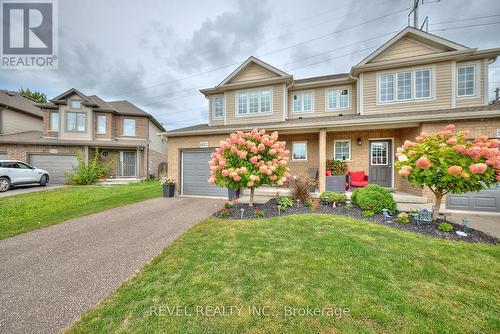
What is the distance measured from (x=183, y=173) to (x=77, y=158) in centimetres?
1052

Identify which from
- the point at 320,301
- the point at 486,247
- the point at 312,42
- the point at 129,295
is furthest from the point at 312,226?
the point at 312,42

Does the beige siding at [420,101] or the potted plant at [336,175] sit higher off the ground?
the beige siding at [420,101]

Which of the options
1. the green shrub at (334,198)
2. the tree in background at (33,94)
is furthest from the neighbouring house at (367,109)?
the tree in background at (33,94)

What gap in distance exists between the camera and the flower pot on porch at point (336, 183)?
24.8ft

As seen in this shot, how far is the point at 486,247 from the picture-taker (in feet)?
11.6

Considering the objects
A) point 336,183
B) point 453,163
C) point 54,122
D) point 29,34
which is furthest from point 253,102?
point 54,122

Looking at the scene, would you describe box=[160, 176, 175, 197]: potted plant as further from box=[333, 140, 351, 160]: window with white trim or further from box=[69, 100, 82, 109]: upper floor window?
box=[69, 100, 82, 109]: upper floor window

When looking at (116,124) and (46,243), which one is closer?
(46,243)

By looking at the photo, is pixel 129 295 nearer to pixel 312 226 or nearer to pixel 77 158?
pixel 312 226

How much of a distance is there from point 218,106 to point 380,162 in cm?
948

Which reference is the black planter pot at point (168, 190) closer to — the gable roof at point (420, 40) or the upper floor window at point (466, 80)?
the gable roof at point (420, 40)

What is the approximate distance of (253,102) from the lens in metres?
10.8

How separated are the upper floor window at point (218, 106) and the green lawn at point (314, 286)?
357 inches

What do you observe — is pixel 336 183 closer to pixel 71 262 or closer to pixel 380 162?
pixel 380 162
